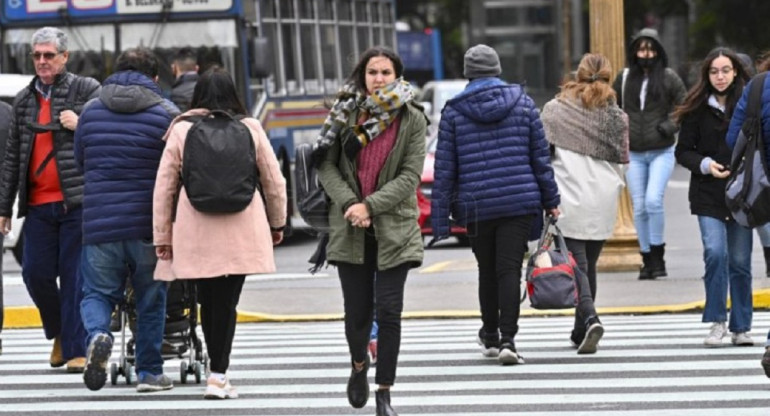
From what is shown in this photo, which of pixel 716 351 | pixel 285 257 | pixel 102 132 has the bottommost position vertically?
pixel 285 257

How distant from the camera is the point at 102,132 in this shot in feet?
33.8

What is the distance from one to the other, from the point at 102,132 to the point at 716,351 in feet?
12.4

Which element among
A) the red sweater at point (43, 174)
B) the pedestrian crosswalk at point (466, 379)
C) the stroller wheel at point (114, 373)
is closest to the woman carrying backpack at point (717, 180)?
the pedestrian crosswalk at point (466, 379)

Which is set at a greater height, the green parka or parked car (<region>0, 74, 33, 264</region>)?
the green parka

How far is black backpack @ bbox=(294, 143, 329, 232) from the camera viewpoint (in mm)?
9531

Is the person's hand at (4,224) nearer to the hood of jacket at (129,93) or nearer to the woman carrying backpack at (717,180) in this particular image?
the hood of jacket at (129,93)

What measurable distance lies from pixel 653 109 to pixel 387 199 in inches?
281

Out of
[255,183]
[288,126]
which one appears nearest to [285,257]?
[288,126]

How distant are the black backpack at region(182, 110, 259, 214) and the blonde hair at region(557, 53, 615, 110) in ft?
9.23

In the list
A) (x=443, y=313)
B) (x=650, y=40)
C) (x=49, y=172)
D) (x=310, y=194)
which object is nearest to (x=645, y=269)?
(x=650, y=40)

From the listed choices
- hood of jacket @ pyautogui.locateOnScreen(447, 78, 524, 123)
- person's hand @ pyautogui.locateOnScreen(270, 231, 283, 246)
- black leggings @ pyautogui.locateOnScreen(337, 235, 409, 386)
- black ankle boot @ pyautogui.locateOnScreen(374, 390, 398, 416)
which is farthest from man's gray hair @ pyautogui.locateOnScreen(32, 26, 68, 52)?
black ankle boot @ pyautogui.locateOnScreen(374, 390, 398, 416)

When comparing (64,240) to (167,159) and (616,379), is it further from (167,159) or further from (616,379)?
(616,379)

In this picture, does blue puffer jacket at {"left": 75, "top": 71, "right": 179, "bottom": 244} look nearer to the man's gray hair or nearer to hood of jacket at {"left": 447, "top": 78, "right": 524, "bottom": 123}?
the man's gray hair

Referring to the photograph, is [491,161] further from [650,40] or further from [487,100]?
[650,40]
